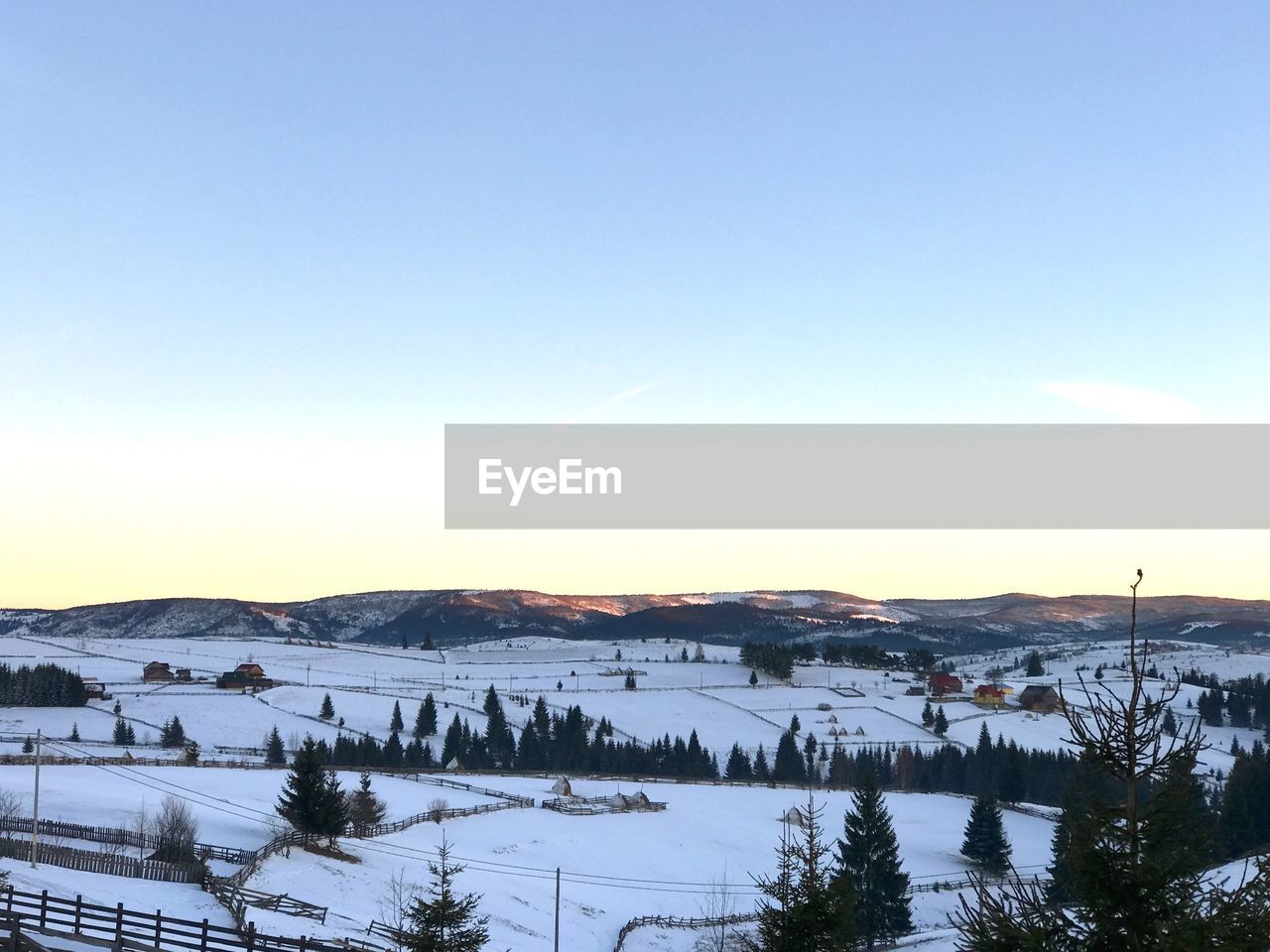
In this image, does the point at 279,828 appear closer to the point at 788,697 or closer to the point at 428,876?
the point at 428,876

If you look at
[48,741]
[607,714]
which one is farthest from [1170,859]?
[607,714]

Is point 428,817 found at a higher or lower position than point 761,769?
higher

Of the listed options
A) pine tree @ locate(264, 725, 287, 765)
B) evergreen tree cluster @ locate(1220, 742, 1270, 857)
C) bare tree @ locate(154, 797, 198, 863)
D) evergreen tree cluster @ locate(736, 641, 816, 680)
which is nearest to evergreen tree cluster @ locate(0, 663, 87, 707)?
pine tree @ locate(264, 725, 287, 765)

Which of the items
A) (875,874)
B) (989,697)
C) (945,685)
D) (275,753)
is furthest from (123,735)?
(945,685)

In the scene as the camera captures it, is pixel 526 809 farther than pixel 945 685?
No

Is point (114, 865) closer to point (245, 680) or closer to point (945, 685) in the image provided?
point (245, 680)

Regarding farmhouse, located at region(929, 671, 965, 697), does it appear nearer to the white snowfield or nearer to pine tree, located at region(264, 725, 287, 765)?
the white snowfield
